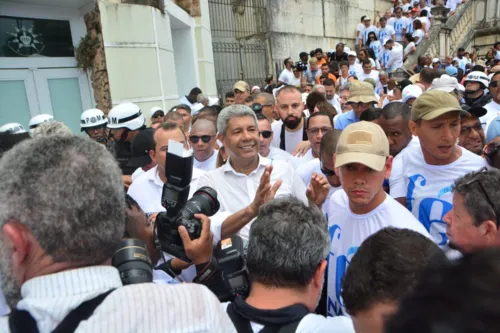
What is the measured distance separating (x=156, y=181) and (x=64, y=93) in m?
5.58

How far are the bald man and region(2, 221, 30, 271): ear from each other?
3.04 metres

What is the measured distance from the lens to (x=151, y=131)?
383 centimetres

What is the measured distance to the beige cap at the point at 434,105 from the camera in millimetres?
2528

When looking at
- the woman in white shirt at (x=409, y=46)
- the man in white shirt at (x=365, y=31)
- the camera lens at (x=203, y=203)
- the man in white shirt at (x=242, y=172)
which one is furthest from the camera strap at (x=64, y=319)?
the man in white shirt at (x=365, y=31)

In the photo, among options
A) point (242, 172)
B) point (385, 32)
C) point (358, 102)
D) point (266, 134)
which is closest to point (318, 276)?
point (242, 172)

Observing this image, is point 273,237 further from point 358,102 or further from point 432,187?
point 358,102

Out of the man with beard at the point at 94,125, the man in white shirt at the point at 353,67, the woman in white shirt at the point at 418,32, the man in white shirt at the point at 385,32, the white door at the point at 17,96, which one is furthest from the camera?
the woman in white shirt at the point at 418,32

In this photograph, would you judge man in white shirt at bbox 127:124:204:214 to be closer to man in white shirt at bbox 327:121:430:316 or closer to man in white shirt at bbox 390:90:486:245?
man in white shirt at bbox 327:121:430:316

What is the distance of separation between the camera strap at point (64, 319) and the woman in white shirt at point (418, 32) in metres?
17.3

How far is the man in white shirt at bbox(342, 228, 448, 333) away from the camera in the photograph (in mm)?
1240

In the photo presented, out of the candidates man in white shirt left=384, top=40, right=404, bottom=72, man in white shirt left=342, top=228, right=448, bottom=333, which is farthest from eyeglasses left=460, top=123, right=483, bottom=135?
man in white shirt left=384, top=40, right=404, bottom=72

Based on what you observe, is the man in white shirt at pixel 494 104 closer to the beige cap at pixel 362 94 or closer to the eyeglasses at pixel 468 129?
the eyeglasses at pixel 468 129

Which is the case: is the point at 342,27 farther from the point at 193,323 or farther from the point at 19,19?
the point at 193,323

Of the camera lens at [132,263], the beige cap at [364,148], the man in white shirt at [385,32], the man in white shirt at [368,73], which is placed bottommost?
the camera lens at [132,263]
